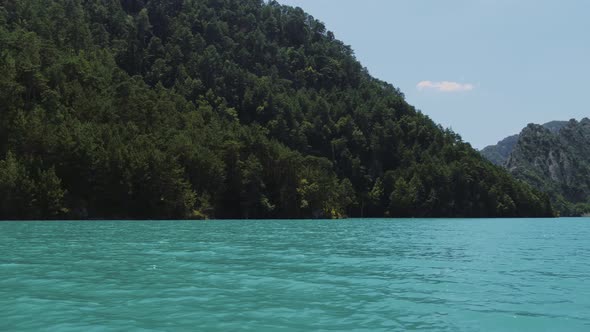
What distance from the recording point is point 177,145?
114000 mm

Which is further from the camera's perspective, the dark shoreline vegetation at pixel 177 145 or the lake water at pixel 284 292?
the dark shoreline vegetation at pixel 177 145

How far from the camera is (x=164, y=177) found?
336 ft

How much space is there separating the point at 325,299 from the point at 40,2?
17737cm

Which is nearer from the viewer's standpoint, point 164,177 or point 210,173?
point 164,177

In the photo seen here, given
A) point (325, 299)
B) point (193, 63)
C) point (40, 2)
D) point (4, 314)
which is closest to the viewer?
point (4, 314)

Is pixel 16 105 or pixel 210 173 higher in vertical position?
pixel 16 105

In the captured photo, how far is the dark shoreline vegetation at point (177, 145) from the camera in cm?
9612

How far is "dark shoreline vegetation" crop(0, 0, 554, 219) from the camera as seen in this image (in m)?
96.1

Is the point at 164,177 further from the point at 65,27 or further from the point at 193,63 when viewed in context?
the point at 193,63

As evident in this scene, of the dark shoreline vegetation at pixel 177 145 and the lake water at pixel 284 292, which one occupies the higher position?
the dark shoreline vegetation at pixel 177 145

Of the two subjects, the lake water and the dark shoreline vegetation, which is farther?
the dark shoreline vegetation

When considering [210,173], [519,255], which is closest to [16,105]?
[210,173]

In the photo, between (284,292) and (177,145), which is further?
(177,145)

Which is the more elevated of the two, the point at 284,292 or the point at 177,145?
the point at 177,145
